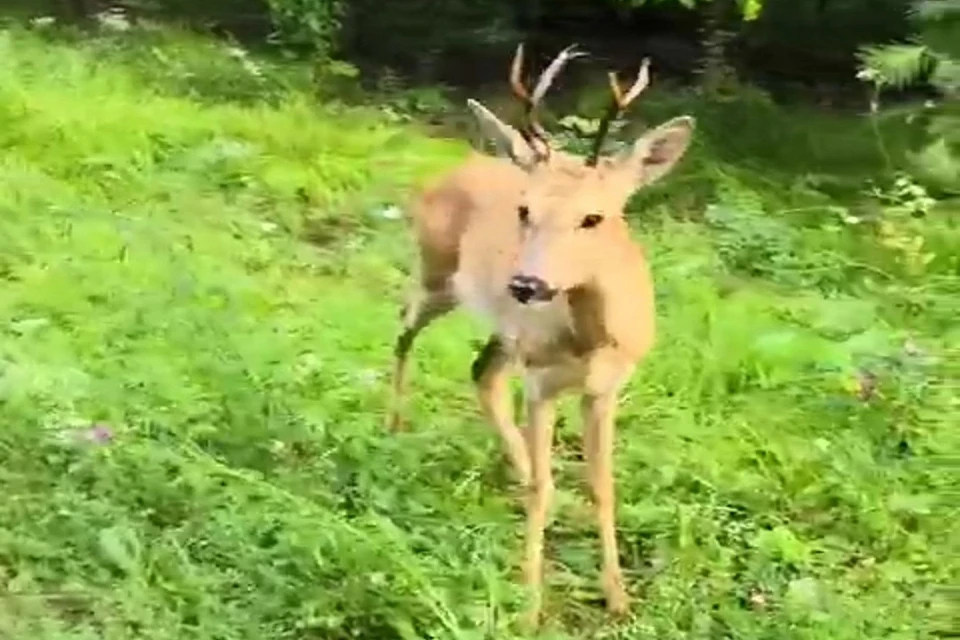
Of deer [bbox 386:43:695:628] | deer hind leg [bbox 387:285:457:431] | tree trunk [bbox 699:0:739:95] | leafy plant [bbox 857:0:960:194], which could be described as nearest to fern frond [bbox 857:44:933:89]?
leafy plant [bbox 857:0:960:194]

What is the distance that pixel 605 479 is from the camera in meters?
4.68

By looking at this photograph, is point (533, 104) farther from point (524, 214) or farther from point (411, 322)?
point (411, 322)

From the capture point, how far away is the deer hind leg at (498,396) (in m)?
5.06

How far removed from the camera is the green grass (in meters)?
4.49

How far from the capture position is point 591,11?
13195mm

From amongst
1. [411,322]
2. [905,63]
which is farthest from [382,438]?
[905,63]

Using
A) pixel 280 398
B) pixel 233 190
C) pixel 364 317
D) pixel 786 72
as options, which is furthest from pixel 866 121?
pixel 280 398

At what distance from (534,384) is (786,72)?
8.37 metres

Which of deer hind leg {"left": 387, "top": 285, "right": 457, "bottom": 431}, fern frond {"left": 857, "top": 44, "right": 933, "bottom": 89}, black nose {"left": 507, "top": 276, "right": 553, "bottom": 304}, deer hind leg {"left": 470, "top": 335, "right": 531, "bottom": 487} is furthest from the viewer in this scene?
deer hind leg {"left": 387, "top": 285, "right": 457, "bottom": 431}

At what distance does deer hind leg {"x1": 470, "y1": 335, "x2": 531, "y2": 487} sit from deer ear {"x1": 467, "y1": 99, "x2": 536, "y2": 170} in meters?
0.71

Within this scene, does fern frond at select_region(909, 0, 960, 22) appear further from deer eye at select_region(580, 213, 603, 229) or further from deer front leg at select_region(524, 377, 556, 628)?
deer front leg at select_region(524, 377, 556, 628)

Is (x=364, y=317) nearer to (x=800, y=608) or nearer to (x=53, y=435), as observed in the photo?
(x=53, y=435)

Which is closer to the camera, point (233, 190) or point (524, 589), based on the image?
point (524, 589)

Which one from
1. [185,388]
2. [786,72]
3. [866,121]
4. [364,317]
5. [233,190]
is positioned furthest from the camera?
[786,72]
